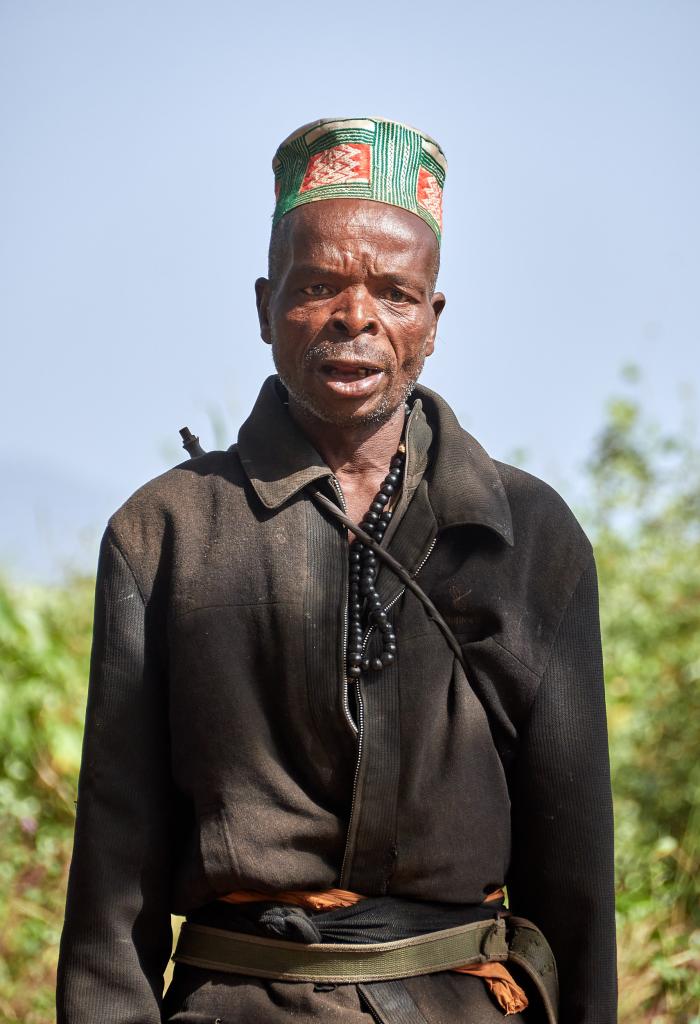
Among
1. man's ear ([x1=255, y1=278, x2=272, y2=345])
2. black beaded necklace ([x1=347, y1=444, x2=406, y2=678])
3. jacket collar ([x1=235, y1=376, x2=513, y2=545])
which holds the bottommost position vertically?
black beaded necklace ([x1=347, y1=444, x2=406, y2=678])

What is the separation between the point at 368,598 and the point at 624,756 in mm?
3555

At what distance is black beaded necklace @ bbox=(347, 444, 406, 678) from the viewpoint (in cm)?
219

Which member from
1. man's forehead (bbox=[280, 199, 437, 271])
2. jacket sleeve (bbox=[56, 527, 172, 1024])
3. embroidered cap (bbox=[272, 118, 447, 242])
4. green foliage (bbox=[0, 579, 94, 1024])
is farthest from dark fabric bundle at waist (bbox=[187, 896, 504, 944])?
green foliage (bbox=[0, 579, 94, 1024])

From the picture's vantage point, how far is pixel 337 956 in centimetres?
213

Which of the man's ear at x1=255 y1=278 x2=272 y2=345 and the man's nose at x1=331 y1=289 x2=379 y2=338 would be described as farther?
the man's ear at x1=255 y1=278 x2=272 y2=345

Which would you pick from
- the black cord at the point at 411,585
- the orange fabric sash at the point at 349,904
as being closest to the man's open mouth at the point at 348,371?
the black cord at the point at 411,585

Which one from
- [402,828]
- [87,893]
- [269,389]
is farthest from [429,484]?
[87,893]

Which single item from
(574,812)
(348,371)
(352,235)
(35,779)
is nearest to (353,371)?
(348,371)

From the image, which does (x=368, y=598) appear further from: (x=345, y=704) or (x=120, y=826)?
(x=120, y=826)

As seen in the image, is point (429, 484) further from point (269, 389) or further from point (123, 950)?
point (123, 950)

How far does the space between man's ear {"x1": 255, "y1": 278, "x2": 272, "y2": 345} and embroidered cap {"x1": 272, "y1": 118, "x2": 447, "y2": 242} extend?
0.14m

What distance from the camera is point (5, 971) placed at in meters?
4.28

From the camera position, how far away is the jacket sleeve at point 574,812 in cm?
230

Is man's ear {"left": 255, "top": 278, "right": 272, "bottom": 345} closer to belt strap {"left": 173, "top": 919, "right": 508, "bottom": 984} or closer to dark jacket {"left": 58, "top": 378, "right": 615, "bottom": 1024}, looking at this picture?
dark jacket {"left": 58, "top": 378, "right": 615, "bottom": 1024}
